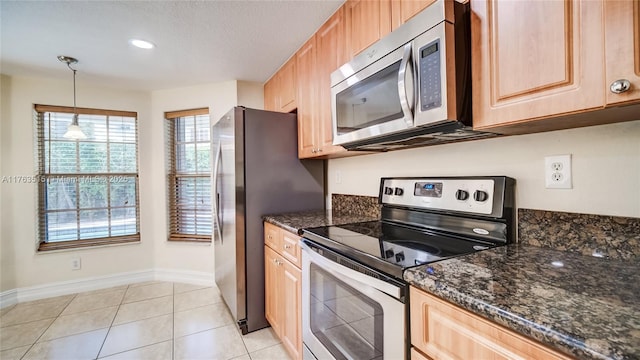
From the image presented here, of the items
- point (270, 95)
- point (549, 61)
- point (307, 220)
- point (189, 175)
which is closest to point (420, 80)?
point (549, 61)

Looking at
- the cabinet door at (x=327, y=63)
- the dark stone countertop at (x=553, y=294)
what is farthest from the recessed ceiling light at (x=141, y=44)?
the dark stone countertop at (x=553, y=294)

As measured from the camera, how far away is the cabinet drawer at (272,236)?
6.19ft

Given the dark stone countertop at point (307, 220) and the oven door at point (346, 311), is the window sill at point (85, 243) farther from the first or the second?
the oven door at point (346, 311)

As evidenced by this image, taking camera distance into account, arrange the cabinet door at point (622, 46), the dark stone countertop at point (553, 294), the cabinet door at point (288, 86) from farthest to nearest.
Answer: the cabinet door at point (288, 86), the cabinet door at point (622, 46), the dark stone countertop at point (553, 294)

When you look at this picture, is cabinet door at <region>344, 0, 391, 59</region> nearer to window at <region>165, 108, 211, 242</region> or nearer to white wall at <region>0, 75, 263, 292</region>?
white wall at <region>0, 75, 263, 292</region>

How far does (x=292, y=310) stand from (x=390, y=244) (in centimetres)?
85

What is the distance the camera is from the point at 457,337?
2.32 feet

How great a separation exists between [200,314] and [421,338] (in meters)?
2.23

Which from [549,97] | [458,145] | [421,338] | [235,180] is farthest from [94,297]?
[549,97]

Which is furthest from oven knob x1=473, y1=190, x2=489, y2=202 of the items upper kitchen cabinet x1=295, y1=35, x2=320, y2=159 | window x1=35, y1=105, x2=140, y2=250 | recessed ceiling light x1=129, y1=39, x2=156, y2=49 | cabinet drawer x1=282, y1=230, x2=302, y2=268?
window x1=35, y1=105, x2=140, y2=250

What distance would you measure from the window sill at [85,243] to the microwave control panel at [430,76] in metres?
3.48

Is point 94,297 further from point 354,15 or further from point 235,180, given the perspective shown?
point 354,15

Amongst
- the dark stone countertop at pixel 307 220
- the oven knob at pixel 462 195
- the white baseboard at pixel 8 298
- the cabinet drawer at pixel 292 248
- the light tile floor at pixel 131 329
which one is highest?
the oven knob at pixel 462 195

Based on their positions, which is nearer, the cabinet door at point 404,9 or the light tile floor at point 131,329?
the cabinet door at point 404,9
